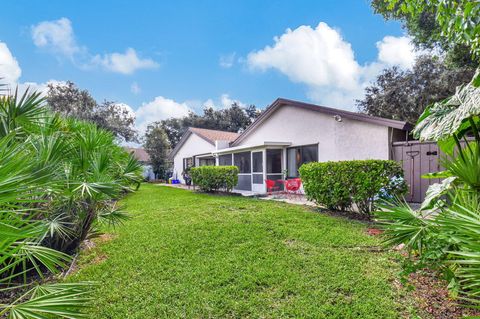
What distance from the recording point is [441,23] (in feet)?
12.5

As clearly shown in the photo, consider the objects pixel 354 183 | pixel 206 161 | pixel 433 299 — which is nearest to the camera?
pixel 433 299

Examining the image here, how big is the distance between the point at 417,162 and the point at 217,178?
A: 9601 millimetres

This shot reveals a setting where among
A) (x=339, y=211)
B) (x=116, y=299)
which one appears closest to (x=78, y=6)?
(x=116, y=299)

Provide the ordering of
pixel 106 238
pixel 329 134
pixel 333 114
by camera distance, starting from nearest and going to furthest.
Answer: pixel 106 238
pixel 333 114
pixel 329 134

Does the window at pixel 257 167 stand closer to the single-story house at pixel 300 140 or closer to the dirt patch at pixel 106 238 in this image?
the single-story house at pixel 300 140

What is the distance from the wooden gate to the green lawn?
4086 millimetres

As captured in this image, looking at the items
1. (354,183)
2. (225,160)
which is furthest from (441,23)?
(225,160)

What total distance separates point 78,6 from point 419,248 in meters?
14.2

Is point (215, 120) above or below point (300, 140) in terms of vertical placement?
above

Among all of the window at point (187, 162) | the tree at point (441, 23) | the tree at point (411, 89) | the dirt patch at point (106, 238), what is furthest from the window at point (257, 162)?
the tree at point (411, 89)

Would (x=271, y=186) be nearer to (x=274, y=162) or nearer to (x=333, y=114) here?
(x=274, y=162)

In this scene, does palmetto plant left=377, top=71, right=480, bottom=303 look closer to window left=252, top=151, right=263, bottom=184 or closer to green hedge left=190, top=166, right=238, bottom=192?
green hedge left=190, top=166, right=238, bottom=192

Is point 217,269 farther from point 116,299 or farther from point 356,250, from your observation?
point 356,250

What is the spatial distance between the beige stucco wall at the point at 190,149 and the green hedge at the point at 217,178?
5.99 meters
